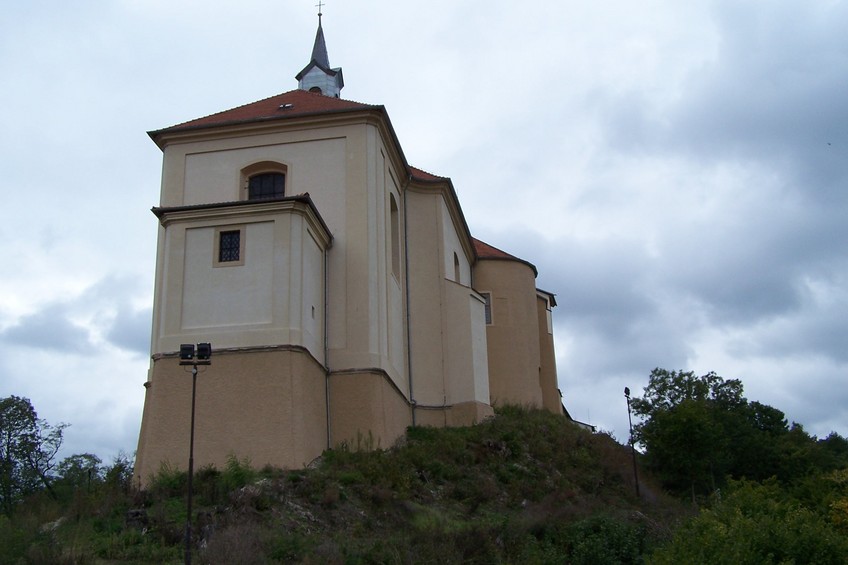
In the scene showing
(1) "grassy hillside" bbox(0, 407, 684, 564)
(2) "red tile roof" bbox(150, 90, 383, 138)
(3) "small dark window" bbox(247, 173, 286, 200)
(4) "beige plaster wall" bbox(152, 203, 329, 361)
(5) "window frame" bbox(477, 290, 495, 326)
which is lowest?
(1) "grassy hillside" bbox(0, 407, 684, 564)

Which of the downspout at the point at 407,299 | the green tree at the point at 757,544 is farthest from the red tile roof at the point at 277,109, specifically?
the green tree at the point at 757,544

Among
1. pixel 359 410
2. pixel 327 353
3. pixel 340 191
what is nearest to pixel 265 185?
pixel 340 191

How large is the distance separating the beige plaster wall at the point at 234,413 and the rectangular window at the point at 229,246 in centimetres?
260

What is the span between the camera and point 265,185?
30.4 m

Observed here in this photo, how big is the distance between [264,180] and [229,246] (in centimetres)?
484

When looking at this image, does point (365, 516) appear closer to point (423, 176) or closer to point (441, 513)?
point (441, 513)

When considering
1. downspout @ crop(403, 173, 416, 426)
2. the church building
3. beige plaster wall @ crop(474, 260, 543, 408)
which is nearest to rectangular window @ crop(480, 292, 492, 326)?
beige plaster wall @ crop(474, 260, 543, 408)

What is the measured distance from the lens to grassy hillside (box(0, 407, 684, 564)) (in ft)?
60.2

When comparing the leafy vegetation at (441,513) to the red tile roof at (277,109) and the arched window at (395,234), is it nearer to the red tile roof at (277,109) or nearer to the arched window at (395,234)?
the arched window at (395,234)

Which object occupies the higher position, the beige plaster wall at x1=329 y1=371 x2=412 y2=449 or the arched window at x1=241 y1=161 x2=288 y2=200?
the arched window at x1=241 y1=161 x2=288 y2=200

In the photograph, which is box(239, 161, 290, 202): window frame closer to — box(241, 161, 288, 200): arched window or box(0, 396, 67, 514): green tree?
box(241, 161, 288, 200): arched window

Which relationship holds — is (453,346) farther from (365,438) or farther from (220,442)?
(220,442)

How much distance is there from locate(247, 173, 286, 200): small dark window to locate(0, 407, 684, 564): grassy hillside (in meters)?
8.73

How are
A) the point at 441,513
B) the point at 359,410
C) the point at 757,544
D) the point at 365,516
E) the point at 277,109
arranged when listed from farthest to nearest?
the point at 277,109 → the point at 359,410 → the point at 441,513 → the point at 365,516 → the point at 757,544
